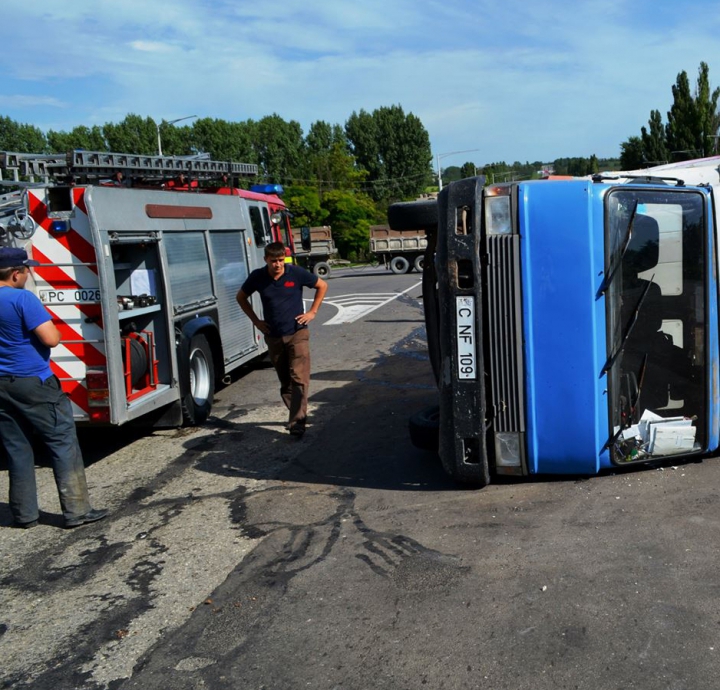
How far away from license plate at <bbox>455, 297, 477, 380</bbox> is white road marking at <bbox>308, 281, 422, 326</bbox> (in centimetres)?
1198

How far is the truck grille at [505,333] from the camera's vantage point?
17.6 ft

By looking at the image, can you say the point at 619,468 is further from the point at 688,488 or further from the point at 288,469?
the point at 288,469

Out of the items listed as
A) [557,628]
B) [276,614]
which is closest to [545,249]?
[557,628]

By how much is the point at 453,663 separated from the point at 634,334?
2.89m

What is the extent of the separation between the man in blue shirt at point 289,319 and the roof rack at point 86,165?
1738 mm

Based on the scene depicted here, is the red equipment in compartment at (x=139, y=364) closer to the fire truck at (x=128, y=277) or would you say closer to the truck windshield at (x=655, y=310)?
the fire truck at (x=128, y=277)

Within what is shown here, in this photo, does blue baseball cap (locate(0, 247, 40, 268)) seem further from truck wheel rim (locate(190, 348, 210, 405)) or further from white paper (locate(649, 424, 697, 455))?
white paper (locate(649, 424, 697, 455))

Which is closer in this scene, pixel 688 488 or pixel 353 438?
pixel 688 488

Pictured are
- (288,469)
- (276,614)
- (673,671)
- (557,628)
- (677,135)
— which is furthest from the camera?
(677,135)

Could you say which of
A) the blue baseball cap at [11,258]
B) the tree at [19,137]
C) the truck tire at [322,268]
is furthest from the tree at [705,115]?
the tree at [19,137]

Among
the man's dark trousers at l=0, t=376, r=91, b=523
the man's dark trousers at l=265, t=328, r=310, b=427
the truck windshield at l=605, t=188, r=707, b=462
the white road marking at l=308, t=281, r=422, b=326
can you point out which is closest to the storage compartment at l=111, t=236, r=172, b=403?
the man's dark trousers at l=265, t=328, r=310, b=427

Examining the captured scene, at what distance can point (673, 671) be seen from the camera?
134 inches

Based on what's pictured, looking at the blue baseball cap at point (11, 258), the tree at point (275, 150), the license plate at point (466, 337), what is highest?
the tree at point (275, 150)

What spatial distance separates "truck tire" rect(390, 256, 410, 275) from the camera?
38.5 m
